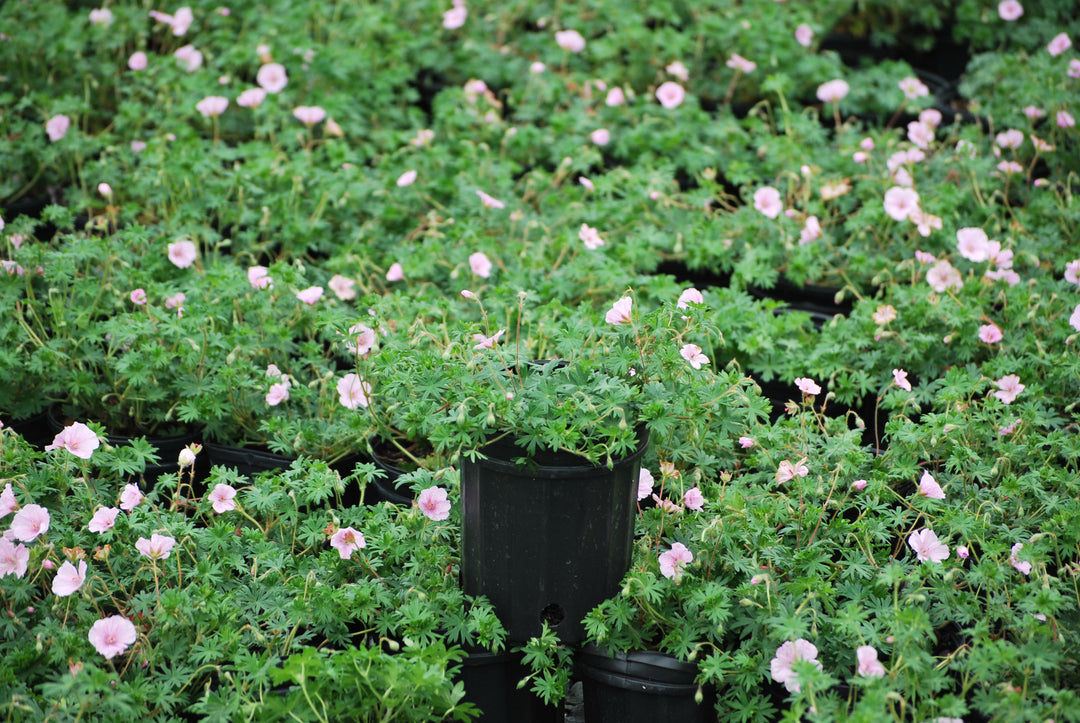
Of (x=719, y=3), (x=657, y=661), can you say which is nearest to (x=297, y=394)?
(x=657, y=661)

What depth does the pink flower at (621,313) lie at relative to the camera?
2.19 meters

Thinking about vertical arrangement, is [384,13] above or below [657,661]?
above

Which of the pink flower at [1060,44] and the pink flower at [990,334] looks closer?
the pink flower at [990,334]

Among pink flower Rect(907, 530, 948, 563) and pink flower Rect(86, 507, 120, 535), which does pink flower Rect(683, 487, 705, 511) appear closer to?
pink flower Rect(907, 530, 948, 563)

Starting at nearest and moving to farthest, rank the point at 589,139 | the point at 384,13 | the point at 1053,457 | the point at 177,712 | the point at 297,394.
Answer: the point at 177,712 → the point at 1053,457 → the point at 297,394 → the point at 589,139 → the point at 384,13

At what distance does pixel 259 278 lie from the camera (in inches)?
118

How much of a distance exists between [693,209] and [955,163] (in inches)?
39.7

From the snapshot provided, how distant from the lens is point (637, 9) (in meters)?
5.16

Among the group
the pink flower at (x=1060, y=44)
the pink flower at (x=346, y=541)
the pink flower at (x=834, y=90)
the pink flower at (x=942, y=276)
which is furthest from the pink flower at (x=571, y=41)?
the pink flower at (x=346, y=541)

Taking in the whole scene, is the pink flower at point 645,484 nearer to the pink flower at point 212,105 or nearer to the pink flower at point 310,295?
the pink flower at point 310,295

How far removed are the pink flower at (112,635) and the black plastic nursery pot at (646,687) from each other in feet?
2.96

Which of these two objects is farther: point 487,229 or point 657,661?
point 487,229

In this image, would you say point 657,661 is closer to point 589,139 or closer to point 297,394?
point 297,394

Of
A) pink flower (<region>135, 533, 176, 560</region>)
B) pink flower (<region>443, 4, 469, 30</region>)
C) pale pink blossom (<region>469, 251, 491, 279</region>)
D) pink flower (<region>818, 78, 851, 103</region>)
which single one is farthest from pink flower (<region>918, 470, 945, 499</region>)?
pink flower (<region>443, 4, 469, 30</region>)
